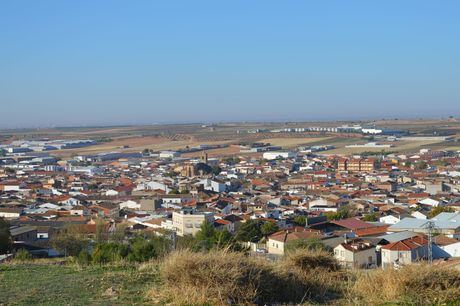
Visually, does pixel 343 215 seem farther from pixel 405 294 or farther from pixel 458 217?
pixel 405 294

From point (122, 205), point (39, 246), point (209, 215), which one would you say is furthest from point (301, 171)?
point (39, 246)

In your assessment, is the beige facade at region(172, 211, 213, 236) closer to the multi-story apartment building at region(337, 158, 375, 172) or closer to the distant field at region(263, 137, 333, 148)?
the multi-story apartment building at region(337, 158, 375, 172)

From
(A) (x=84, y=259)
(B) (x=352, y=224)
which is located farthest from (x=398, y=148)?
(A) (x=84, y=259)

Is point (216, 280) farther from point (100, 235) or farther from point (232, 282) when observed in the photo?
point (100, 235)

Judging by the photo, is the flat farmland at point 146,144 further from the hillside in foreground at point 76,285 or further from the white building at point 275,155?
the hillside in foreground at point 76,285

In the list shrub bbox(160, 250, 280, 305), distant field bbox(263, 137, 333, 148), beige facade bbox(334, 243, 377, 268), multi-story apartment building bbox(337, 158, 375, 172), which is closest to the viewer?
shrub bbox(160, 250, 280, 305)

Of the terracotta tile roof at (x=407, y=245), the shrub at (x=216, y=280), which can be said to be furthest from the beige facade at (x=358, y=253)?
the shrub at (x=216, y=280)

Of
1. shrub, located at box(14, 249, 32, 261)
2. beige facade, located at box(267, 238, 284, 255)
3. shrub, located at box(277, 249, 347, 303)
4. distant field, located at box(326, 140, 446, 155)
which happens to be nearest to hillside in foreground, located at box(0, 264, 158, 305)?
shrub, located at box(277, 249, 347, 303)

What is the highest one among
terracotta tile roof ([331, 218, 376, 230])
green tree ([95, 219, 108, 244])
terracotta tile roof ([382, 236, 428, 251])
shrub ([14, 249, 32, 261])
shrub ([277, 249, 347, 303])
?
shrub ([277, 249, 347, 303])
